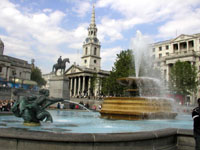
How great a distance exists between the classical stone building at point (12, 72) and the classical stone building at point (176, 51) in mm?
43628

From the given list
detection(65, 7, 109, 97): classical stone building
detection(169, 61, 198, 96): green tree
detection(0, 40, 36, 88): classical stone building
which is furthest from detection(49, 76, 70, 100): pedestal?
detection(65, 7, 109, 97): classical stone building

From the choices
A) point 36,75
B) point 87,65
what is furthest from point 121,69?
point 36,75

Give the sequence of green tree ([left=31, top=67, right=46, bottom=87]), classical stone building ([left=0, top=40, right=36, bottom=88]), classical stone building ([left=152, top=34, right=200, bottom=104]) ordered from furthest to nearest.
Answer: green tree ([left=31, top=67, right=46, bottom=87]) < classical stone building ([left=0, top=40, right=36, bottom=88]) < classical stone building ([left=152, top=34, right=200, bottom=104])

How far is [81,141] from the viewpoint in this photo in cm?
417

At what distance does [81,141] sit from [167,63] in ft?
204

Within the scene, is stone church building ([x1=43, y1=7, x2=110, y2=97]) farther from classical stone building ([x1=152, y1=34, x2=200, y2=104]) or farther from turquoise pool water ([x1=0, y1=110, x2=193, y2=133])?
turquoise pool water ([x1=0, y1=110, x2=193, y2=133])

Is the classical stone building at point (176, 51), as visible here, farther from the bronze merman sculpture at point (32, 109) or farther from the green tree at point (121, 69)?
the bronze merman sculpture at point (32, 109)

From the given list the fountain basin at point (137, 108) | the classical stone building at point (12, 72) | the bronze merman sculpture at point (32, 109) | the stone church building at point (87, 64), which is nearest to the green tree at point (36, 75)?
the classical stone building at point (12, 72)

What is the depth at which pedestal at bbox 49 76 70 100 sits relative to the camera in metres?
28.5

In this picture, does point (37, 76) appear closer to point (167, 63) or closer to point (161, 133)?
point (167, 63)

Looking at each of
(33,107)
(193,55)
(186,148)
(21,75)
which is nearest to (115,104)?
(33,107)

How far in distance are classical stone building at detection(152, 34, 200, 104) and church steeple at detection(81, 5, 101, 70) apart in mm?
36013

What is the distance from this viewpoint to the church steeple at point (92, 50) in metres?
98.7

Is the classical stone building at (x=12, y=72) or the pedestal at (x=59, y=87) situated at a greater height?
the classical stone building at (x=12, y=72)
